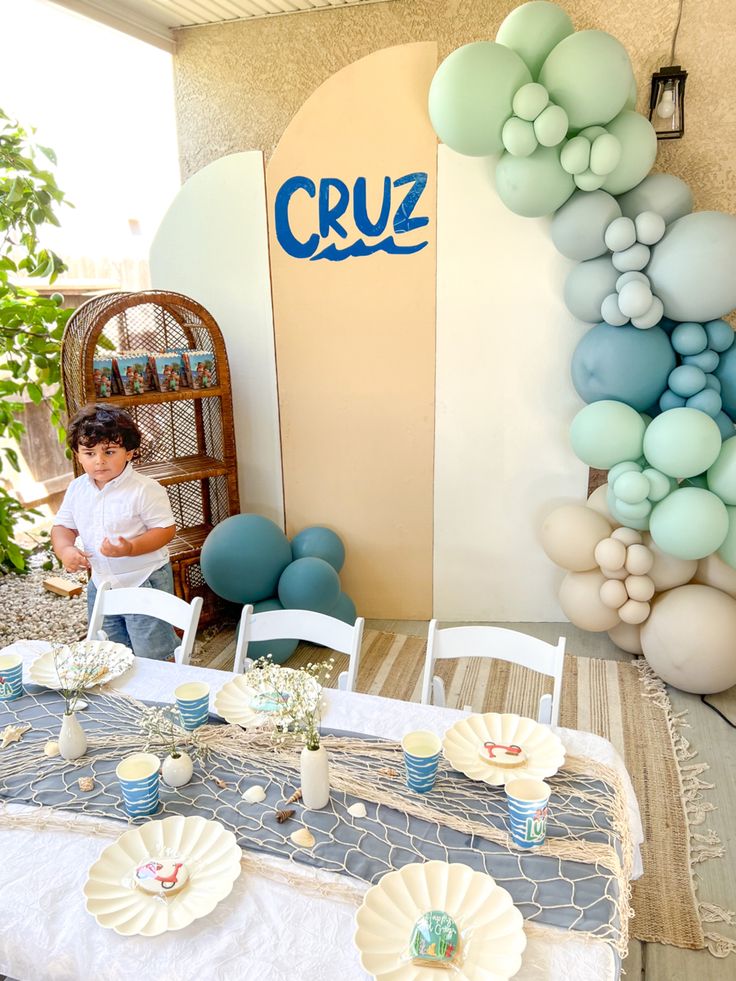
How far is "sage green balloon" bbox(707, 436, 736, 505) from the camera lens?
2.60 meters

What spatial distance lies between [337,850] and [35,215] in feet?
10.8

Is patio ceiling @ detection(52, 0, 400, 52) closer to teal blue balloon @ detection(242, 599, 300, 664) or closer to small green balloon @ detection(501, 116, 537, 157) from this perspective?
small green balloon @ detection(501, 116, 537, 157)

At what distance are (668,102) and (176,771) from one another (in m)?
3.12

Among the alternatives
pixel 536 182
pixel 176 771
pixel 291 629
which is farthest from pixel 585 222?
pixel 176 771

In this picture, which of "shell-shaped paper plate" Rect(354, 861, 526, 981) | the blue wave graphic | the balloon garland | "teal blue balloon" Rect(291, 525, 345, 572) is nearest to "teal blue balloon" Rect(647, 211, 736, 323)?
the balloon garland

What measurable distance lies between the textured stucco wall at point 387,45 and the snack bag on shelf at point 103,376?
159 cm

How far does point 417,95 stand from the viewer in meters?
3.06

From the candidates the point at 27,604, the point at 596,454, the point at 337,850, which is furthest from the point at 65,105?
the point at 337,850

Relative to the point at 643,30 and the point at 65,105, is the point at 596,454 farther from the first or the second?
the point at 65,105

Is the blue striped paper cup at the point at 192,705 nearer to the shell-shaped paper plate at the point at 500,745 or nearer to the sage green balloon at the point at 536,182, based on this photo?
the shell-shaped paper plate at the point at 500,745

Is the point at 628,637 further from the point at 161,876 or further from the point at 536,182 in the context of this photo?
the point at 161,876

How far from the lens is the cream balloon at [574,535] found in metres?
2.99

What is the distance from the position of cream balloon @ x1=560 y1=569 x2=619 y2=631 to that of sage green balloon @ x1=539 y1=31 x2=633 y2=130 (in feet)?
5.93

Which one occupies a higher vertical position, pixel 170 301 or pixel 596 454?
pixel 170 301
